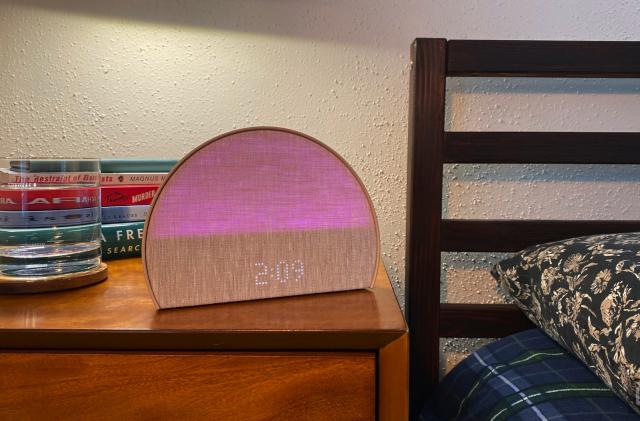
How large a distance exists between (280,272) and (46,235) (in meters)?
0.31

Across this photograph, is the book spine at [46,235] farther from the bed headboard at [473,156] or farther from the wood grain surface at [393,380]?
the bed headboard at [473,156]

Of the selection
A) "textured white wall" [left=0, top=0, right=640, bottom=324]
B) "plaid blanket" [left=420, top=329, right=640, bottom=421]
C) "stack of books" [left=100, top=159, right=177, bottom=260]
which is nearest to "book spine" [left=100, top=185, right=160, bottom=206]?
"stack of books" [left=100, top=159, right=177, bottom=260]

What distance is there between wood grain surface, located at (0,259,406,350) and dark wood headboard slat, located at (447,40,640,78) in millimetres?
493

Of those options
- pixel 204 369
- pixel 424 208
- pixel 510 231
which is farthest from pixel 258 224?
pixel 510 231

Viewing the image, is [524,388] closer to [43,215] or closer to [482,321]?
[482,321]

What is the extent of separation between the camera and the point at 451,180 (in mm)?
1011

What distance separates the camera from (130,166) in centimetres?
82

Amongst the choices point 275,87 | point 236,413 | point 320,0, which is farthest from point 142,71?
point 236,413

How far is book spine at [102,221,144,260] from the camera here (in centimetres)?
78

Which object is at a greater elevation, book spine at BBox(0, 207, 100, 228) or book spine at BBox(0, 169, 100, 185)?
book spine at BBox(0, 169, 100, 185)

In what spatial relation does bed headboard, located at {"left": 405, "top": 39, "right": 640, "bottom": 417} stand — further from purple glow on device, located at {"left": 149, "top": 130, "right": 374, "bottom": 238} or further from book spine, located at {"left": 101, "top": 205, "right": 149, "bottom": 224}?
book spine, located at {"left": 101, "top": 205, "right": 149, "bottom": 224}

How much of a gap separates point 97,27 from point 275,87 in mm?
344

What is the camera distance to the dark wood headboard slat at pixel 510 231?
905mm

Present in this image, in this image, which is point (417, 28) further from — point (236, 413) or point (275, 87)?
point (236, 413)
